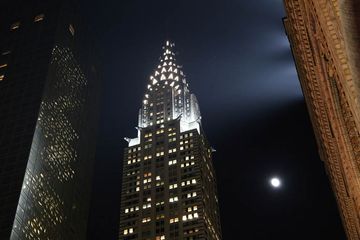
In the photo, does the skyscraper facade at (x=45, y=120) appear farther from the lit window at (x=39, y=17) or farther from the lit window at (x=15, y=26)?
the lit window at (x=15, y=26)

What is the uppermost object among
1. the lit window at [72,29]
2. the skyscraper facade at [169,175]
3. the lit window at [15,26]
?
the lit window at [72,29]

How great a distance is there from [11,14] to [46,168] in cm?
5789

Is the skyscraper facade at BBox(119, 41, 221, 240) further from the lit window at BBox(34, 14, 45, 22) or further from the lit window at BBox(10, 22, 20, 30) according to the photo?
the lit window at BBox(10, 22, 20, 30)

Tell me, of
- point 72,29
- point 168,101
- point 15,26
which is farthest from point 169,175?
point 15,26

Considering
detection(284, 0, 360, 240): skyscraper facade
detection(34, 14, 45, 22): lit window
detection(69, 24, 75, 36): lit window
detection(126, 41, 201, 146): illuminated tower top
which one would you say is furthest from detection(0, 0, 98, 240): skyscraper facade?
detection(284, 0, 360, 240): skyscraper facade

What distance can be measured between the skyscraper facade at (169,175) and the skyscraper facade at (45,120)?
13652 mm

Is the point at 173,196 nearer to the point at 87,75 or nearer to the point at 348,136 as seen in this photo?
the point at 87,75

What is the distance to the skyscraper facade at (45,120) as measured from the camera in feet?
327

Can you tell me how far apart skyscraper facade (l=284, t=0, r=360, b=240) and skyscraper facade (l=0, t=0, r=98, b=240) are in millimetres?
76624

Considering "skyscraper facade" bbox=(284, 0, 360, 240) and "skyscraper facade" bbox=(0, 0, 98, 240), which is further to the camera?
"skyscraper facade" bbox=(0, 0, 98, 240)

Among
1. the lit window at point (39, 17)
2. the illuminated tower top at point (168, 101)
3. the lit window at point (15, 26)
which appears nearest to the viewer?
the lit window at point (39, 17)

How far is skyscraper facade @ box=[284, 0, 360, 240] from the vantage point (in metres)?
6.47

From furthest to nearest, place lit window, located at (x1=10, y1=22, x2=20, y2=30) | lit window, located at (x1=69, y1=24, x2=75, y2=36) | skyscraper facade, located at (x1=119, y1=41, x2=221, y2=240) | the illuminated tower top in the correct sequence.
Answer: lit window, located at (x1=69, y1=24, x2=75, y2=36)
the illuminated tower top
lit window, located at (x1=10, y1=22, x2=20, y2=30)
skyscraper facade, located at (x1=119, y1=41, x2=221, y2=240)

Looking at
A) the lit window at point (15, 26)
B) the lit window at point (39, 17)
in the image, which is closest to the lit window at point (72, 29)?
the lit window at point (39, 17)
